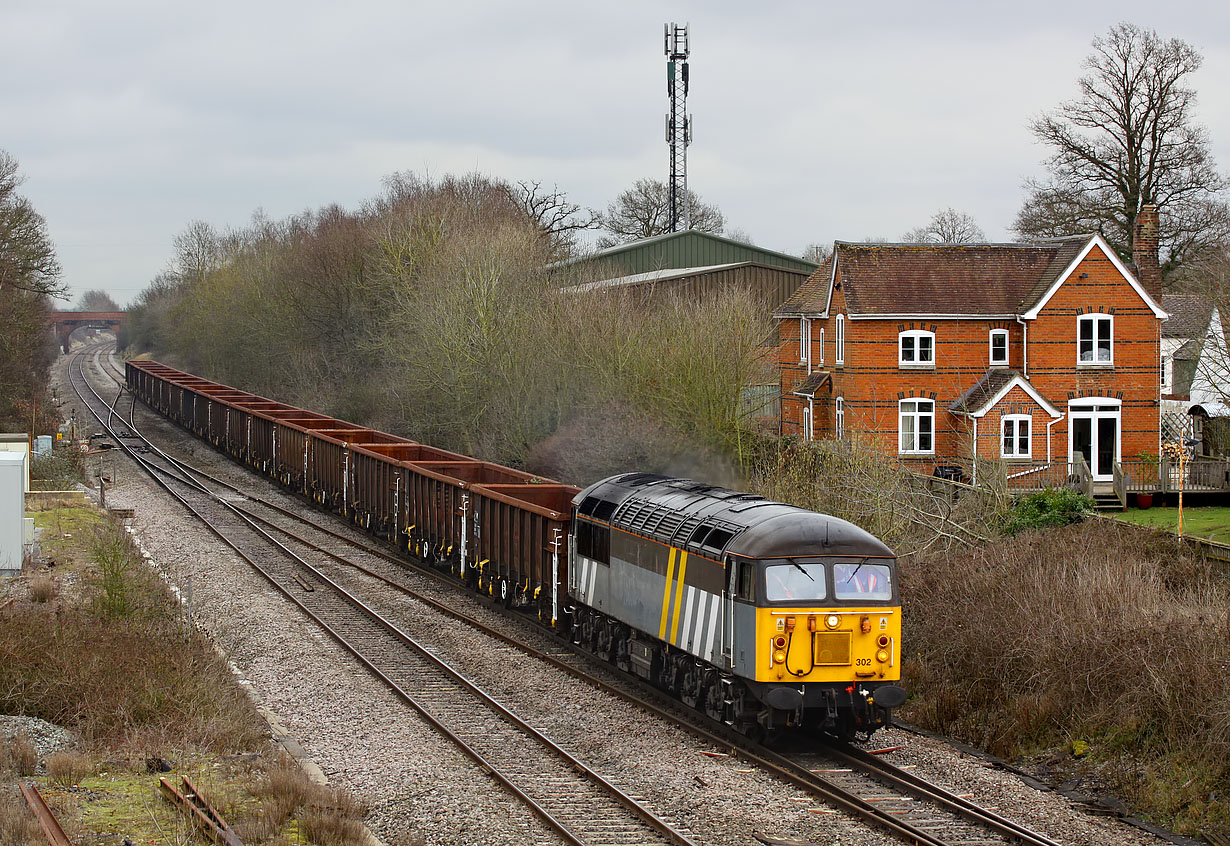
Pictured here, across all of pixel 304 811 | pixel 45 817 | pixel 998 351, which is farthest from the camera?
pixel 998 351

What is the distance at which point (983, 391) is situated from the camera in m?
35.5

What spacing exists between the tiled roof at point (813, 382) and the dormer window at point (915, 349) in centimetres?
290

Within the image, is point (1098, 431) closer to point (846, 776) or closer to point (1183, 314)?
point (1183, 314)

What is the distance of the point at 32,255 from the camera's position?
4619 centimetres

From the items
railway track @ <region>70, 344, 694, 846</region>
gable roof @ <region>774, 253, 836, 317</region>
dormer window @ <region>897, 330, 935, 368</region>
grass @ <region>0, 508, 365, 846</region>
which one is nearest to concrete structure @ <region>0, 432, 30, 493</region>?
railway track @ <region>70, 344, 694, 846</region>

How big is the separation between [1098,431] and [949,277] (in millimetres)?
6592

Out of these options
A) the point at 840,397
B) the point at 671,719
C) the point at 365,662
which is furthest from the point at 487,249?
the point at 671,719

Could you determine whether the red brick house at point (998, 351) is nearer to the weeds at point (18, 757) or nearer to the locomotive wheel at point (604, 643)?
the locomotive wheel at point (604, 643)

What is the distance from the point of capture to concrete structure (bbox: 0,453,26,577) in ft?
70.3

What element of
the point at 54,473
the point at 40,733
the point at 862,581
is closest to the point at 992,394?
the point at 862,581

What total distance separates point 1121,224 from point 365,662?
4366 cm

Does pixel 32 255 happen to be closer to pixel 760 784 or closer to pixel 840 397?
pixel 840 397

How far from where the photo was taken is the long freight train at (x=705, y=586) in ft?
40.9

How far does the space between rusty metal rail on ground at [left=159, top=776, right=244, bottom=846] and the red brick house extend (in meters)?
26.9
